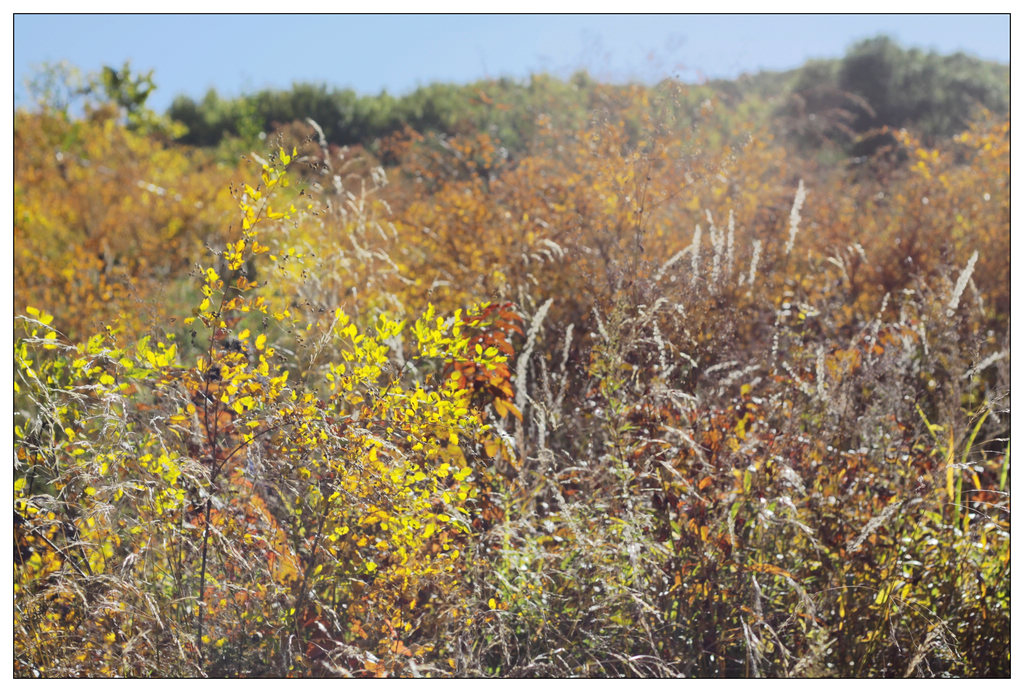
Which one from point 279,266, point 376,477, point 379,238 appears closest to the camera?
point 376,477

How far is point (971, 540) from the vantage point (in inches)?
91.1

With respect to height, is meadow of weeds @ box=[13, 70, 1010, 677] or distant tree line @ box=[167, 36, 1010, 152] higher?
distant tree line @ box=[167, 36, 1010, 152]

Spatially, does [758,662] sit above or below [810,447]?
below

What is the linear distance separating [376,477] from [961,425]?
1.73 metres

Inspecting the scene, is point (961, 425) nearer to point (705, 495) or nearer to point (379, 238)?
point (705, 495)

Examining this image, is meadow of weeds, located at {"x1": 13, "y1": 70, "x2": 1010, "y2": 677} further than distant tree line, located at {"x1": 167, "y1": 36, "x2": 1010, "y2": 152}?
No

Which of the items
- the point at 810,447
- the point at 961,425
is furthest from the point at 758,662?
the point at 961,425

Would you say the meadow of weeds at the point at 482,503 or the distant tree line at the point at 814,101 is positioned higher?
the distant tree line at the point at 814,101

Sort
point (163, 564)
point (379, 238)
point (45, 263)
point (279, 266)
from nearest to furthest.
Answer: point (163, 564)
point (279, 266)
point (379, 238)
point (45, 263)

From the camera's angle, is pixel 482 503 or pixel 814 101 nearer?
pixel 482 503

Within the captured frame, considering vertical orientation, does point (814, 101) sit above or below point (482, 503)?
above

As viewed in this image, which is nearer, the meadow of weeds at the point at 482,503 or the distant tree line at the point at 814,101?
the meadow of weeds at the point at 482,503
